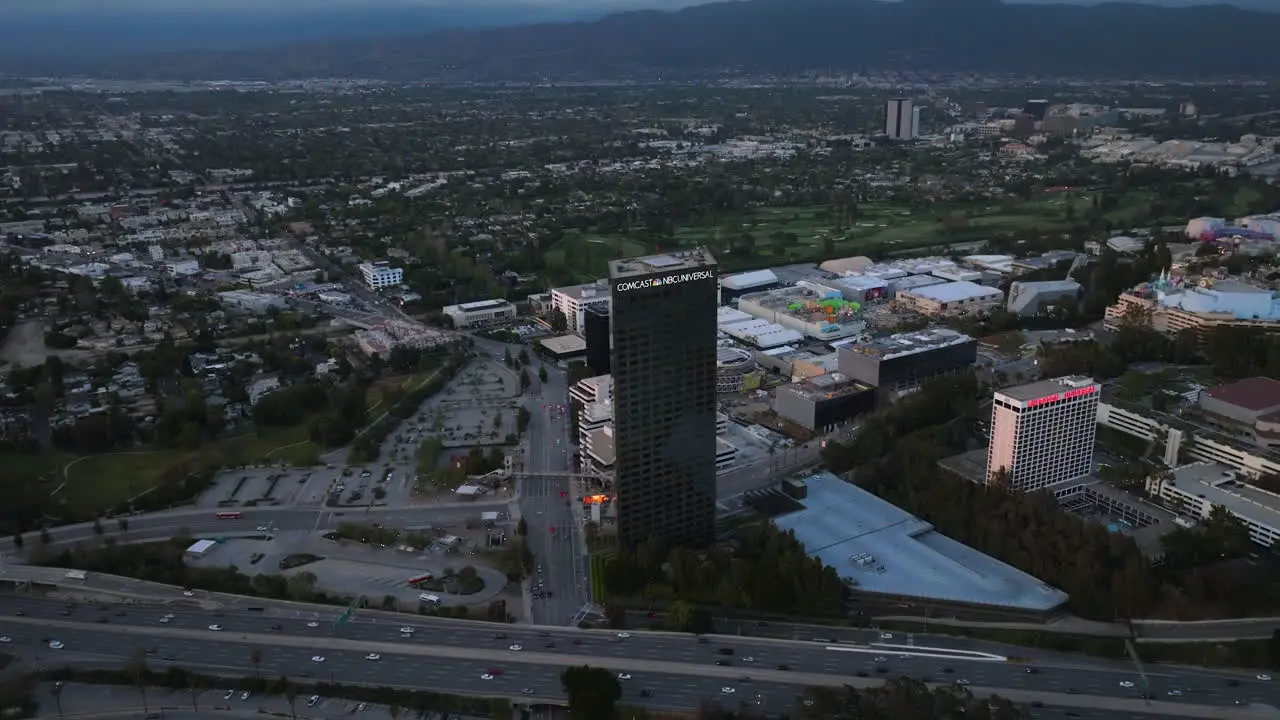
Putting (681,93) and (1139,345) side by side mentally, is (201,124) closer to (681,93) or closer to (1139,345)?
(681,93)

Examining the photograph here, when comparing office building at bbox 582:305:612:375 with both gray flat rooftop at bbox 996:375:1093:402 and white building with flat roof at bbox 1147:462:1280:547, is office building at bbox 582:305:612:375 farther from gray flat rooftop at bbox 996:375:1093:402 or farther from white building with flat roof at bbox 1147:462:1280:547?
white building with flat roof at bbox 1147:462:1280:547

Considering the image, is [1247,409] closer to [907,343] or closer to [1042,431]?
[1042,431]

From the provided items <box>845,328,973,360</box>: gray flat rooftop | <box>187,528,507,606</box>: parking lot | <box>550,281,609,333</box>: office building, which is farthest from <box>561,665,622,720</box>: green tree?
<box>550,281,609,333</box>: office building

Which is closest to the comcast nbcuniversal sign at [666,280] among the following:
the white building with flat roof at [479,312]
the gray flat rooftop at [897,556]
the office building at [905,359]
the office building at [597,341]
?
the gray flat rooftop at [897,556]

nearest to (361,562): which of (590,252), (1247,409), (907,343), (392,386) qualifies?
(392,386)

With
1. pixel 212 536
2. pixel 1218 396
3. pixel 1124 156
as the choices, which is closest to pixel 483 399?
pixel 212 536

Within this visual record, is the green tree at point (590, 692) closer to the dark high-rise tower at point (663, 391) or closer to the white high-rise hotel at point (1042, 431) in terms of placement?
the dark high-rise tower at point (663, 391)
